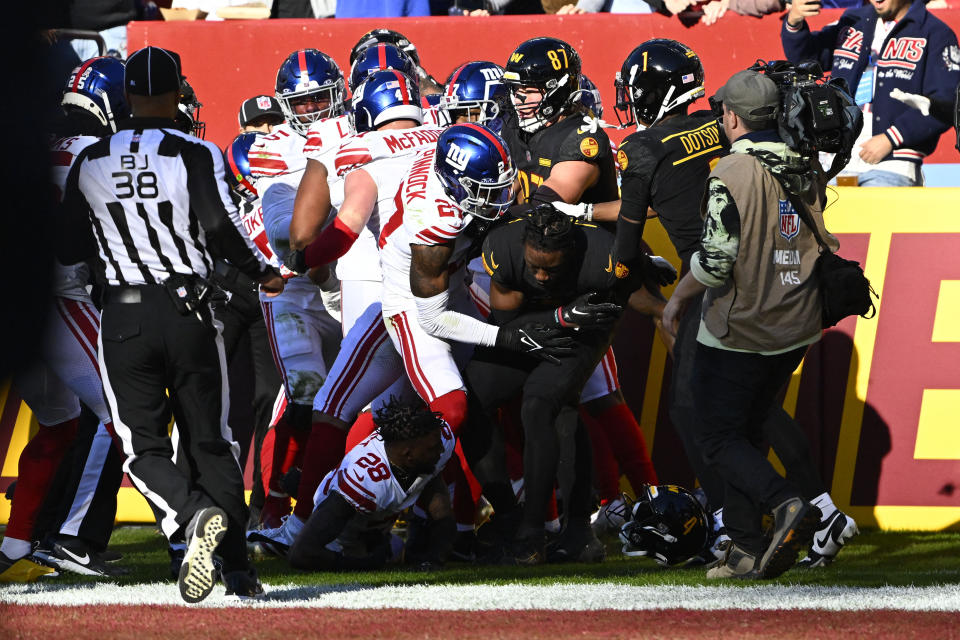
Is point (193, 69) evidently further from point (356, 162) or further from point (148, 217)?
point (148, 217)

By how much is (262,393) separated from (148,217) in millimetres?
2904

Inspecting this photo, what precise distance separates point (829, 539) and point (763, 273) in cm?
138

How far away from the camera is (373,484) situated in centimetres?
607

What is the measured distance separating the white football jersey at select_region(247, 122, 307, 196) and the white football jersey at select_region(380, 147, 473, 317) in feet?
3.95

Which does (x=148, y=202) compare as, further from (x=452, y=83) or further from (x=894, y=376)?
(x=894, y=376)

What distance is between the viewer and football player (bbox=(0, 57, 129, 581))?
6246mm

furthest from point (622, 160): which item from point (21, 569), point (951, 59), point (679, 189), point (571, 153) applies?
point (951, 59)

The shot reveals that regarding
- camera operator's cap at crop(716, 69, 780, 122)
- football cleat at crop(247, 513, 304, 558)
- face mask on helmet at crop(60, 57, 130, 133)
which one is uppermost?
camera operator's cap at crop(716, 69, 780, 122)

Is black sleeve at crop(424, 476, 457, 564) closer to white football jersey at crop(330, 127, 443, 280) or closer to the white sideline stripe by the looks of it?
the white sideline stripe

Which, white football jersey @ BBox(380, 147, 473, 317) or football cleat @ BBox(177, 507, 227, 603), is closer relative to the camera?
football cleat @ BBox(177, 507, 227, 603)

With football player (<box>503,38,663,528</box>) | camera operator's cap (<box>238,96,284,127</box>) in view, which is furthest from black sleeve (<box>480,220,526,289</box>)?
camera operator's cap (<box>238,96,284,127</box>)

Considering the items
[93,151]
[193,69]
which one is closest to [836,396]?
[93,151]

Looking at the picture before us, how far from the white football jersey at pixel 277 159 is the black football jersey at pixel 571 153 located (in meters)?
1.32

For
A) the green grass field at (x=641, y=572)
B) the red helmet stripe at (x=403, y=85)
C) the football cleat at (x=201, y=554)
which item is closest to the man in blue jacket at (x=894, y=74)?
the green grass field at (x=641, y=572)
